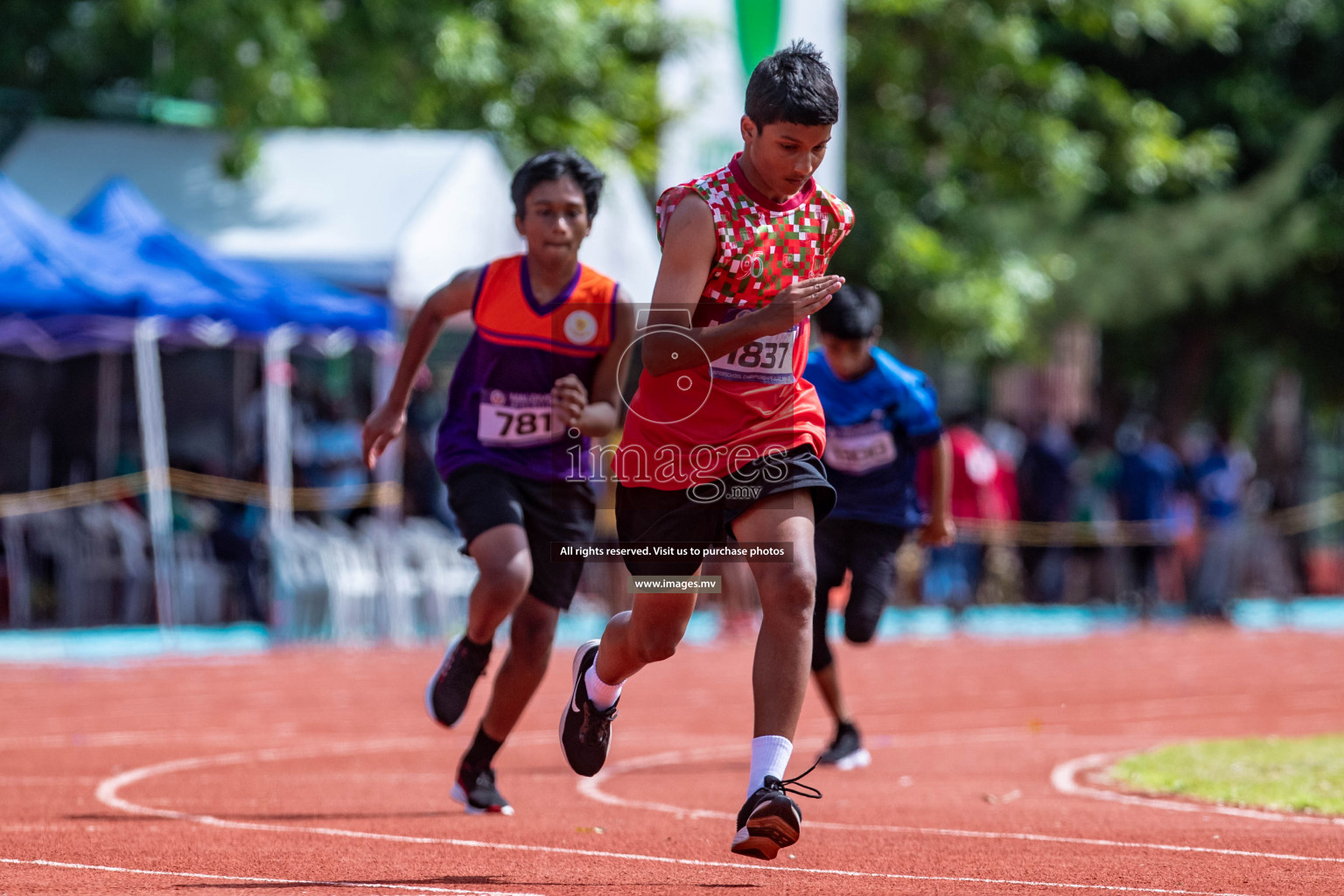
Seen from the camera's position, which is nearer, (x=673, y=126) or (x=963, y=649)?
(x=963, y=649)

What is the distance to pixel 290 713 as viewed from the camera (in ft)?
37.4

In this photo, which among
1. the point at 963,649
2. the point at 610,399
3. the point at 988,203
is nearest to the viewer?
the point at 610,399

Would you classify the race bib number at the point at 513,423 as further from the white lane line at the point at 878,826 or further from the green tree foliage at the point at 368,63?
the green tree foliage at the point at 368,63

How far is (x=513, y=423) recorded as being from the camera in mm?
6738

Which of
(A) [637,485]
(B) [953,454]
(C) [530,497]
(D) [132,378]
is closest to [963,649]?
(B) [953,454]

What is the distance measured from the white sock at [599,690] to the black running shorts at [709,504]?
1.62 feet

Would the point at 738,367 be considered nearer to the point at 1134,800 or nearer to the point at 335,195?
the point at 1134,800

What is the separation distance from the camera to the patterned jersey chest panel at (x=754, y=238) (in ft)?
17.0

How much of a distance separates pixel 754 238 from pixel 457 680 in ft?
7.37

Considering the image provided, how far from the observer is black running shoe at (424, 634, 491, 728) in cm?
675

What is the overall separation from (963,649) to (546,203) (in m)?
11.9

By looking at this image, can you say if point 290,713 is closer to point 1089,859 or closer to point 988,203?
point 1089,859

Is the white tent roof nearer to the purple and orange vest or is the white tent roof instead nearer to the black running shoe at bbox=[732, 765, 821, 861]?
the purple and orange vest

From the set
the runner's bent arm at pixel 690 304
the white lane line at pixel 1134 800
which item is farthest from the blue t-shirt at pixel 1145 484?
the runner's bent arm at pixel 690 304
